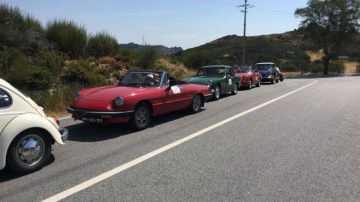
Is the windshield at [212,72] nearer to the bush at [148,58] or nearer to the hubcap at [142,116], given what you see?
the bush at [148,58]

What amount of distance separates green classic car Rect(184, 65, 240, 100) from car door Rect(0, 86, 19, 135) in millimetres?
10578

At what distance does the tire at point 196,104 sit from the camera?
37.8 ft

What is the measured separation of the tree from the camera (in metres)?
47.9

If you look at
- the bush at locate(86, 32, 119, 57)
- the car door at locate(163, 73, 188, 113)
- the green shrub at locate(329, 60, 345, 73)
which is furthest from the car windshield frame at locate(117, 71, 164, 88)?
the green shrub at locate(329, 60, 345, 73)

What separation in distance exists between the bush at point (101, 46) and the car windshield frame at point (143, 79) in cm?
1248

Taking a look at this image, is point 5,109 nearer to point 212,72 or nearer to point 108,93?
point 108,93

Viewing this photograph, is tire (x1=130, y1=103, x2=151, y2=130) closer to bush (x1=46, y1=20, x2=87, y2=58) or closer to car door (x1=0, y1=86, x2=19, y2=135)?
car door (x1=0, y1=86, x2=19, y2=135)

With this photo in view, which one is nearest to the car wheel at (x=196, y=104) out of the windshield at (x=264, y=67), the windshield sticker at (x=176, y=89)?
the windshield sticker at (x=176, y=89)

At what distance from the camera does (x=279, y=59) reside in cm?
7094

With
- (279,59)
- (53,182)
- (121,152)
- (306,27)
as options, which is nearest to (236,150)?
(121,152)

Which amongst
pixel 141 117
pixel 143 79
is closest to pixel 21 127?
pixel 141 117

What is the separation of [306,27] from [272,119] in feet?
134

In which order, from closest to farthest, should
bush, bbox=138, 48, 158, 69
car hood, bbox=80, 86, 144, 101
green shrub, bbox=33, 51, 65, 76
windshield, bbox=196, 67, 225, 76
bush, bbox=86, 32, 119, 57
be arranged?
car hood, bbox=80, 86, 144, 101
green shrub, bbox=33, 51, 65, 76
windshield, bbox=196, 67, 225, 76
bush, bbox=86, 32, 119, 57
bush, bbox=138, 48, 158, 69

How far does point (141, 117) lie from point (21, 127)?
3.70 m
